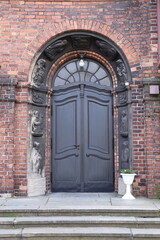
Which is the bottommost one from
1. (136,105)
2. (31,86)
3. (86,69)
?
(136,105)

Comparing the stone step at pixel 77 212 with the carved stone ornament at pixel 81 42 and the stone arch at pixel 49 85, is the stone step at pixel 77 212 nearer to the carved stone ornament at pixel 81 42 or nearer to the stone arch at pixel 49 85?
the stone arch at pixel 49 85

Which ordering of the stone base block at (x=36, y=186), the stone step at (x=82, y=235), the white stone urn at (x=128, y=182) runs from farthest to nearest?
the stone base block at (x=36, y=186) < the white stone urn at (x=128, y=182) < the stone step at (x=82, y=235)

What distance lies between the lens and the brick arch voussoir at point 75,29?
6.27m

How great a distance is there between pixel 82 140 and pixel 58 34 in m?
2.50

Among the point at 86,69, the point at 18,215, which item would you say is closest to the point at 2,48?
the point at 86,69

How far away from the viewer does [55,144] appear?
673 cm

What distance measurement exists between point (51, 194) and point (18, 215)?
64.3 inches

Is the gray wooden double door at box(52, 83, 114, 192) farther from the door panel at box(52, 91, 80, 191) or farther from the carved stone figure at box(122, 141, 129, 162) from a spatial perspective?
the carved stone figure at box(122, 141, 129, 162)

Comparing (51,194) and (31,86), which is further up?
(31,86)

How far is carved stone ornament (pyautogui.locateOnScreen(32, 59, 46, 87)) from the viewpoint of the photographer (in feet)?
21.2

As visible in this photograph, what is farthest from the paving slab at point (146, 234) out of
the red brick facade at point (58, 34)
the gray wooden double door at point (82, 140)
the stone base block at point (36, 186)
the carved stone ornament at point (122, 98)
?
the carved stone ornament at point (122, 98)

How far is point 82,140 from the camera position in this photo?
6.66m

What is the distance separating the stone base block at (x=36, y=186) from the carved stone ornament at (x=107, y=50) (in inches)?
127

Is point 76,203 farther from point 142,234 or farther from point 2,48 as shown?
point 2,48
